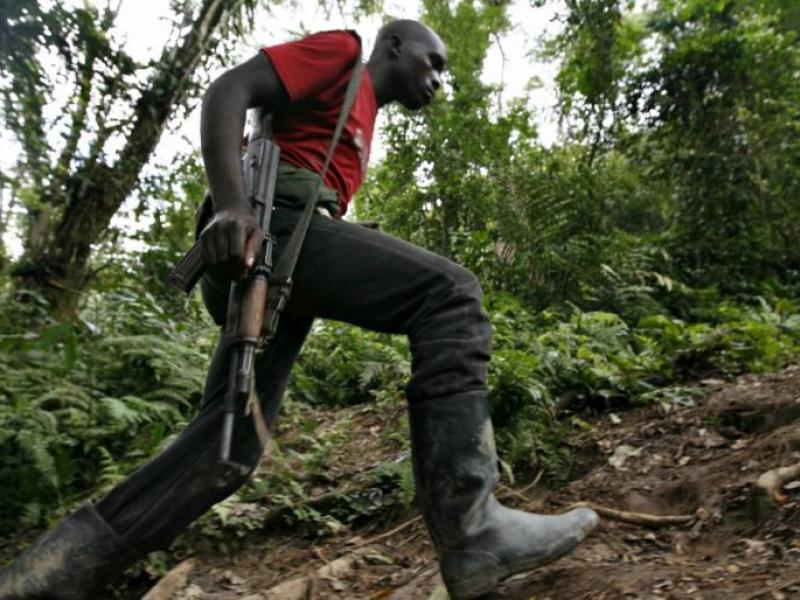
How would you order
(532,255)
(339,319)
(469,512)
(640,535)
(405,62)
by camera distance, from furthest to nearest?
(532,255) < (640,535) < (405,62) < (339,319) < (469,512)

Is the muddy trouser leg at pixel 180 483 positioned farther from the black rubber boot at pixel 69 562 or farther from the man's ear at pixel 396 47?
the man's ear at pixel 396 47

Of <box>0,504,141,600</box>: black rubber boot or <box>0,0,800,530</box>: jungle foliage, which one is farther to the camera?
<box>0,0,800,530</box>: jungle foliage

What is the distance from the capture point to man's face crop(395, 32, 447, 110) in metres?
2.72

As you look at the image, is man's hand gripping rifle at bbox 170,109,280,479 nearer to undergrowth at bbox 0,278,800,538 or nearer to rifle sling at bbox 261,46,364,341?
rifle sling at bbox 261,46,364,341

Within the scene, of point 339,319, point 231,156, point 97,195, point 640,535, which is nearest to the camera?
point 231,156

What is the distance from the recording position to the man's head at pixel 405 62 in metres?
2.73

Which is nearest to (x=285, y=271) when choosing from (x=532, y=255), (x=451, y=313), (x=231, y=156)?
(x=231, y=156)

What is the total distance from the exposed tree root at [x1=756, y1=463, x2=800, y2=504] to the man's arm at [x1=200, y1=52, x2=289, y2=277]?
6.63ft

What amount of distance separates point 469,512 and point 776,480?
134cm

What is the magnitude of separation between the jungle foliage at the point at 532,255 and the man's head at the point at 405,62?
1.78 metres

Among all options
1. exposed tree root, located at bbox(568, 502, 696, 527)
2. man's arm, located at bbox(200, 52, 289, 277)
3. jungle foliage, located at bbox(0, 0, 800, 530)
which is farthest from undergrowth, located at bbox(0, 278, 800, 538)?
man's arm, located at bbox(200, 52, 289, 277)

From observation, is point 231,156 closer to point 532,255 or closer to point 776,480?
point 776,480

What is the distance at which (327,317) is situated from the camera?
8.04ft

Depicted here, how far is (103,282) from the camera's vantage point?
720 centimetres
